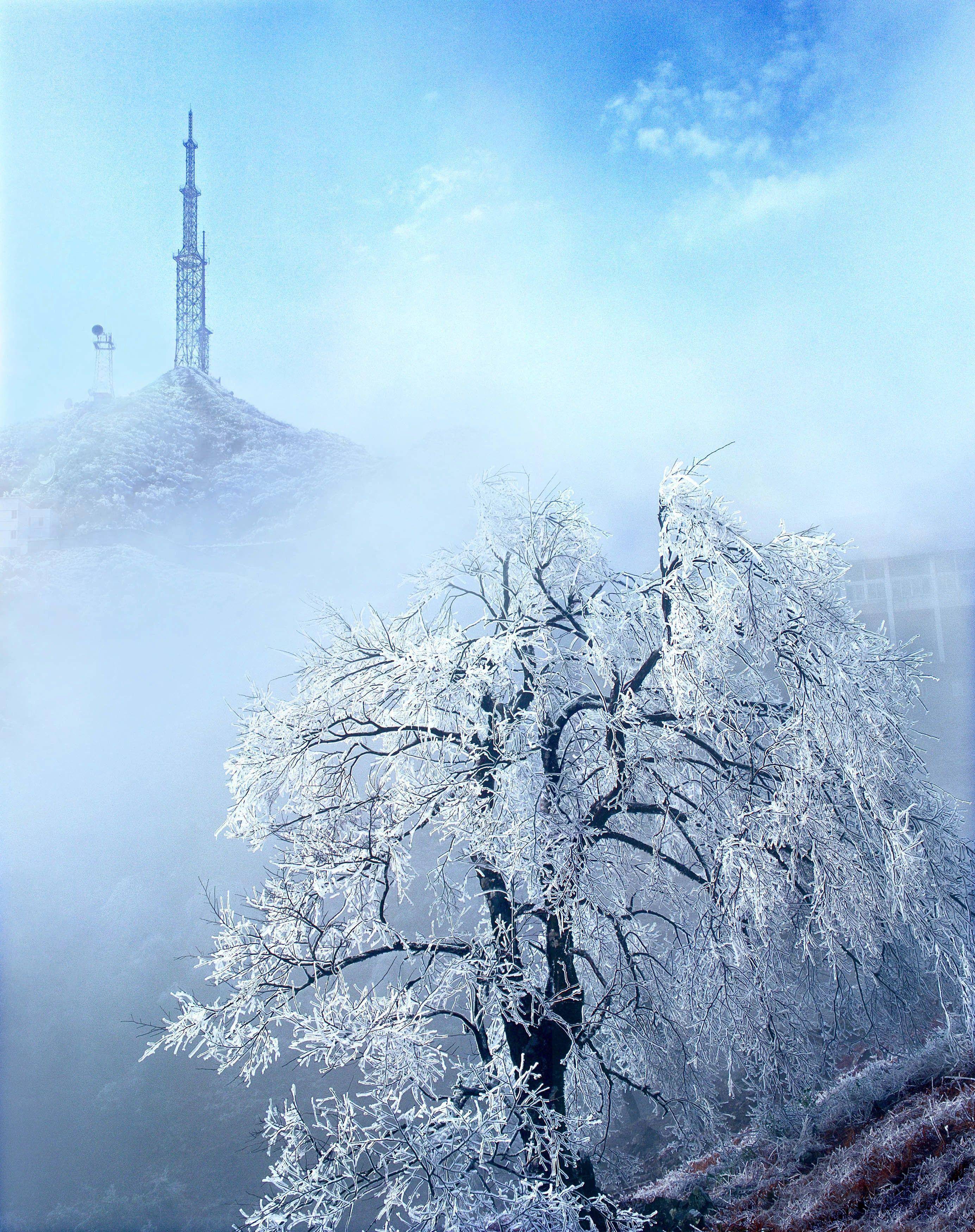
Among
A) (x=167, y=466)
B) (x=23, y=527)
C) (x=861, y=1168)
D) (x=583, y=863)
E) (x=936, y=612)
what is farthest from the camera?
(x=167, y=466)

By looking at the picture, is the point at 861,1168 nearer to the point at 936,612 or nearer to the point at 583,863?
the point at 583,863

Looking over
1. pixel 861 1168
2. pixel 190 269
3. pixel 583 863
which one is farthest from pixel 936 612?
pixel 190 269

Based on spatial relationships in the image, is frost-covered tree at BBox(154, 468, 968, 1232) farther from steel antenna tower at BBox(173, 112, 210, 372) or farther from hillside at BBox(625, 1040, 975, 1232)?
steel antenna tower at BBox(173, 112, 210, 372)

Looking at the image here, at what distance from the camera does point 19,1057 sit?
17.7m

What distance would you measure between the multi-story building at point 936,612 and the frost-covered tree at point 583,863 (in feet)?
97.0

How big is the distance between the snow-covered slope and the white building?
127cm

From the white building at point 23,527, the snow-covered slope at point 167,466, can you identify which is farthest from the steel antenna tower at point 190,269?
the white building at point 23,527

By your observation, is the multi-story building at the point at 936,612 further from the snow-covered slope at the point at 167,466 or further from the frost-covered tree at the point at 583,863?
the snow-covered slope at the point at 167,466

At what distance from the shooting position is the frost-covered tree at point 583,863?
4602 millimetres

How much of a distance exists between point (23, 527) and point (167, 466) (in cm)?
1584

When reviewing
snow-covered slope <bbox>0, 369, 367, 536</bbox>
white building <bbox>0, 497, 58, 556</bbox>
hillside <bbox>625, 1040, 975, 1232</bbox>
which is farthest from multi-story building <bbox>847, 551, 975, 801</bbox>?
white building <bbox>0, 497, 58, 556</bbox>

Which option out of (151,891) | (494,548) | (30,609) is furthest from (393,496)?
(494,548)

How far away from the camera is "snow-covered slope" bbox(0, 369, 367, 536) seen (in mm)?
56469

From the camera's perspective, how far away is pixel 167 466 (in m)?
62.1
